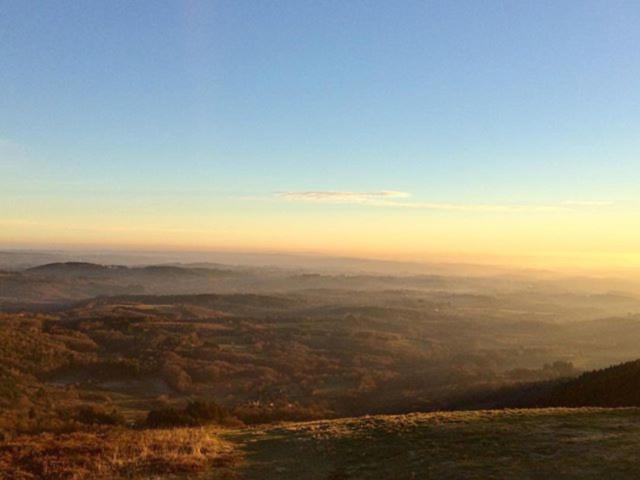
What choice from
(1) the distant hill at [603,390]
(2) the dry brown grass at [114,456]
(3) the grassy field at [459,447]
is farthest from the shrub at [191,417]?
(1) the distant hill at [603,390]

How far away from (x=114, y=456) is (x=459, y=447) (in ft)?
41.8

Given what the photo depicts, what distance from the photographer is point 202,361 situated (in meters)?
96.9

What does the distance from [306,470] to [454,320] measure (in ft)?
606

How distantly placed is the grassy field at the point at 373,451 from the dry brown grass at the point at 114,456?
4 centimetres

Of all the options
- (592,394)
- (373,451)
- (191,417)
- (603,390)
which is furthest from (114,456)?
(603,390)

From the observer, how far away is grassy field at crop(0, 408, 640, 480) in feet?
59.7

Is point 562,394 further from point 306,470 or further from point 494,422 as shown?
point 306,470

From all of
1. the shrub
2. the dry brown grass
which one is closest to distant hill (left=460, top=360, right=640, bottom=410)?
the shrub

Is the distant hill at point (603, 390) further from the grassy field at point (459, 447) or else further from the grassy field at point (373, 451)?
the grassy field at point (373, 451)

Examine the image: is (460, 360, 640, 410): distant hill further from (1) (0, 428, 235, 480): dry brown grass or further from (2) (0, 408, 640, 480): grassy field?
(1) (0, 428, 235, 480): dry brown grass

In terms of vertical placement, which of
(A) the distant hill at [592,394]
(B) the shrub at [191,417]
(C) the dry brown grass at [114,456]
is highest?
(C) the dry brown grass at [114,456]

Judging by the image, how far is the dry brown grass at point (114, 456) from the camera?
61.7 ft

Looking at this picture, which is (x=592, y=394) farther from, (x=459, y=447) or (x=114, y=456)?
(x=114, y=456)

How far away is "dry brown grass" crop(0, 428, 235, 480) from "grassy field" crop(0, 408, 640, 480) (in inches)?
1.4
